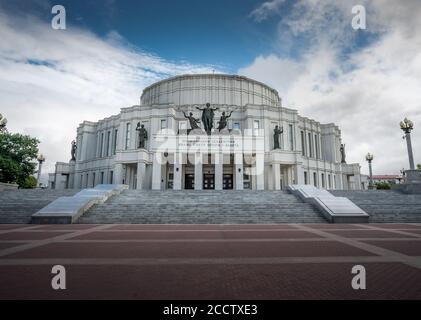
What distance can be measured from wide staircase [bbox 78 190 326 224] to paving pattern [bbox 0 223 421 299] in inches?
297

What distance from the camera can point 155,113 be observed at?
3925 cm

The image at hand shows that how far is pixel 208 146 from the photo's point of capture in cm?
3067

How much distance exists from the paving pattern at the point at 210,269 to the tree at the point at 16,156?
33861 mm

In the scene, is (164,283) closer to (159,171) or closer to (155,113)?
(159,171)

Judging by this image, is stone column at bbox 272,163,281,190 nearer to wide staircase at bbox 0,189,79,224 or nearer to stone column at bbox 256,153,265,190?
stone column at bbox 256,153,265,190

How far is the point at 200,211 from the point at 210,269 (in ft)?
39.8

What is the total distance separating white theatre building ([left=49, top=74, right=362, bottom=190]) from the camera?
31.4 meters

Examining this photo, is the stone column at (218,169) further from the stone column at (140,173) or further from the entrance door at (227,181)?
the stone column at (140,173)

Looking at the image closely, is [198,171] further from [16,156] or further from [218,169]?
[16,156]

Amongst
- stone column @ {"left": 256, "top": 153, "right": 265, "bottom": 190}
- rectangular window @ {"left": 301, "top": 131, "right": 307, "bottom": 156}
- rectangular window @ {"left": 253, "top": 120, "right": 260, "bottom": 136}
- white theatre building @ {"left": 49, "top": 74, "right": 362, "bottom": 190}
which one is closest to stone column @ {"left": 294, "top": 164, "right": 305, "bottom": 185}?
white theatre building @ {"left": 49, "top": 74, "right": 362, "bottom": 190}

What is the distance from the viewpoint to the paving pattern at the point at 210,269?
4035 mm
